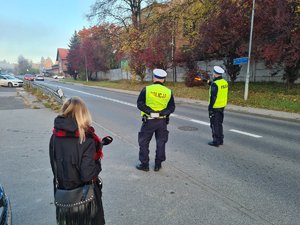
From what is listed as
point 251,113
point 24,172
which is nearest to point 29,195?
point 24,172

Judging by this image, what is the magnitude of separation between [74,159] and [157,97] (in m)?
2.58

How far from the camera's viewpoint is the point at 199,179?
4.70m

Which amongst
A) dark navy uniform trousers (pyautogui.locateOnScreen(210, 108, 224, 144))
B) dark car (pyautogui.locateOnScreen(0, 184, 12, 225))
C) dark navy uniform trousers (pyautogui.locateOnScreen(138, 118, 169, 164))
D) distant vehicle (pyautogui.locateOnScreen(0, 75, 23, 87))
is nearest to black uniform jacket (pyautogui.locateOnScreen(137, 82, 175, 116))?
dark navy uniform trousers (pyautogui.locateOnScreen(138, 118, 169, 164))

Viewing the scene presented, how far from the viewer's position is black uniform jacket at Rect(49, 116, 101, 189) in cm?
234

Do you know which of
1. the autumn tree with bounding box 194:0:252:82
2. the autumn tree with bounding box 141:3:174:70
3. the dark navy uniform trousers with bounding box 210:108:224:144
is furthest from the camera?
the autumn tree with bounding box 141:3:174:70

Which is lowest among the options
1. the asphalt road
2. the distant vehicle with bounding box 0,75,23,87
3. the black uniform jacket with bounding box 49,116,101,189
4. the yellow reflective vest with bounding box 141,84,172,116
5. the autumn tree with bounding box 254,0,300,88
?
the asphalt road

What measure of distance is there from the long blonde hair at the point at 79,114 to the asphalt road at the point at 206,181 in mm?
1619

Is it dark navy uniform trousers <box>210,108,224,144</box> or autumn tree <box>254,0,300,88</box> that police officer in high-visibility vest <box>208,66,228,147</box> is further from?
autumn tree <box>254,0,300,88</box>

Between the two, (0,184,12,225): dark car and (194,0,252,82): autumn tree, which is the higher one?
(194,0,252,82): autumn tree

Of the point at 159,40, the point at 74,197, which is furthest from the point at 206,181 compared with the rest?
the point at 159,40

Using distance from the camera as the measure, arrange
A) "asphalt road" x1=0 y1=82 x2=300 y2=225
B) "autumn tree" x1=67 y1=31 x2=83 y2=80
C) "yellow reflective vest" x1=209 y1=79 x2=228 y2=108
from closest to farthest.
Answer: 1. "asphalt road" x1=0 y1=82 x2=300 y2=225
2. "yellow reflective vest" x1=209 y1=79 x2=228 y2=108
3. "autumn tree" x1=67 y1=31 x2=83 y2=80

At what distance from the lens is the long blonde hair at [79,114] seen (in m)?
2.34

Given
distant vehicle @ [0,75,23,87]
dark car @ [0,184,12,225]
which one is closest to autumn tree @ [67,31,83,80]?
distant vehicle @ [0,75,23,87]

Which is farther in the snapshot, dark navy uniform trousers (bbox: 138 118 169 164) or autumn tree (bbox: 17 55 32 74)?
autumn tree (bbox: 17 55 32 74)
